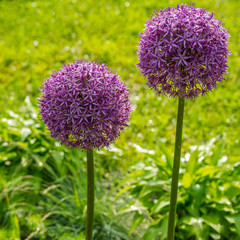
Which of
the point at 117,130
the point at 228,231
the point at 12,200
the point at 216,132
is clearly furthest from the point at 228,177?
the point at 12,200

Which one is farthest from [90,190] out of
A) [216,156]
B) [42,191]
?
[216,156]

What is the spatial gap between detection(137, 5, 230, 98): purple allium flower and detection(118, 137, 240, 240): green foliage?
1412mm

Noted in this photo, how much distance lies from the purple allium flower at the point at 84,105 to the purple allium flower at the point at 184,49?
0.34m

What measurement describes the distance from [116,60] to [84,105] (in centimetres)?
536

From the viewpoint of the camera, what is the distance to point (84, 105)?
2.54 meters

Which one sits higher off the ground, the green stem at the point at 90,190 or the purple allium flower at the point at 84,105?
the purple allium flower at the point at 84,105

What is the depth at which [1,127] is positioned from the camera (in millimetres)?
5086

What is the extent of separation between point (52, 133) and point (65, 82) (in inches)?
16.3

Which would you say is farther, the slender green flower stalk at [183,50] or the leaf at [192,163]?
the leaf at [192,163]

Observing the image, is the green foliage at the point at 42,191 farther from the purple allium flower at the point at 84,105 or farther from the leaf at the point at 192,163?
the purple allium flower at the point at 84,105

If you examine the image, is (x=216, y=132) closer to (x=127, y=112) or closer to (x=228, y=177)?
(x=228, y=177)

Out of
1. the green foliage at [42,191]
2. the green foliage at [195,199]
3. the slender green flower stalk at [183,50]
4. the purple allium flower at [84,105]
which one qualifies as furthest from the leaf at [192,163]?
the purple allium flower at [84,105]

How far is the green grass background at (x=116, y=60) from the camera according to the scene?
5836 mm

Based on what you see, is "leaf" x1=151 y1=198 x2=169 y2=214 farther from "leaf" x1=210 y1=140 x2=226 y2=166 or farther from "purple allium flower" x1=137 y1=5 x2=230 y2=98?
"purple allium flower" x1=137 y1=5 x2=230 y2=98
